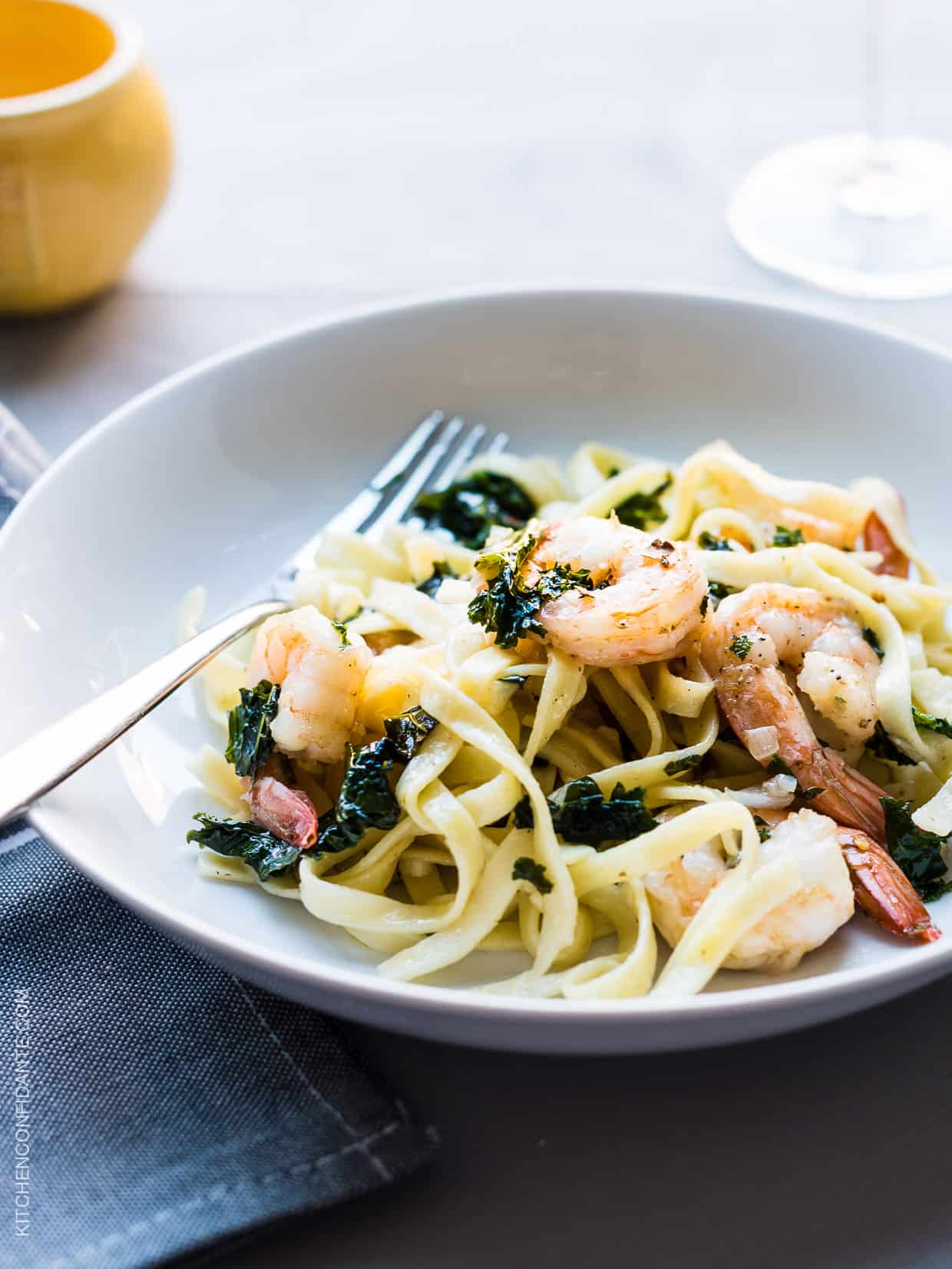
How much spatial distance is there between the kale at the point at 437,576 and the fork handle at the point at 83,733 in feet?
2.78

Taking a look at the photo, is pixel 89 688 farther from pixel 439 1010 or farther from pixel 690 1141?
pixel 690 1141

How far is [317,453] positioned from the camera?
454 centimetres

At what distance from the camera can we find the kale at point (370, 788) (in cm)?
303

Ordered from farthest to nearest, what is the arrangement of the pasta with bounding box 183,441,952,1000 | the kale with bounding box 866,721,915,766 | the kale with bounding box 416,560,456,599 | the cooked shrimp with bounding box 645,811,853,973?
the kale with bounding box 416,560,456,599 < the kale with bounding box 866,721,915,766 < the pasta with bounding box 183,441,952,1000 < the cooked shrimp with bounding box 645,811,853,973

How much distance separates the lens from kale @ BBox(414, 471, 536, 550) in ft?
14.0

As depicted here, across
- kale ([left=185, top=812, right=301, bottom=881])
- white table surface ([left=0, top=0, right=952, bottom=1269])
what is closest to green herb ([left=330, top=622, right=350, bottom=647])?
kale ([left=185, top=812, right=301, bottom=881])

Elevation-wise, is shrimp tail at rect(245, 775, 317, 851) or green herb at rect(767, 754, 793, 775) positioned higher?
shrimp tail at rect(245, 775, 317, 851)

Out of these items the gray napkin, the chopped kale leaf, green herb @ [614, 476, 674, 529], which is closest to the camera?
the gray napkin

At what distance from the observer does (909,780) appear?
330 cm

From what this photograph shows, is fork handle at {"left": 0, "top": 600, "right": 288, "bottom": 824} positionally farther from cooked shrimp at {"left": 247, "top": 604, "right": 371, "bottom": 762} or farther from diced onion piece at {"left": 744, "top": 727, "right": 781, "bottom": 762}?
diced onion piece at {"left": 744, "top": 727, "right": 781, "bottom": 762}

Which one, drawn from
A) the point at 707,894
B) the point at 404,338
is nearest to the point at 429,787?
the point at 707,894

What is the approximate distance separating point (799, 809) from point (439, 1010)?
1090 millimetres

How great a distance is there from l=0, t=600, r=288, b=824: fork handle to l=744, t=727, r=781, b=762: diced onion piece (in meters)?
1.33

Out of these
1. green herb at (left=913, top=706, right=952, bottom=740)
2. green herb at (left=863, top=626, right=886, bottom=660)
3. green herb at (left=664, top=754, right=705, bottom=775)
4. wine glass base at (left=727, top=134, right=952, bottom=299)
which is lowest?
wine glass base at (left=727, top=134, right=952, bottom=299)
